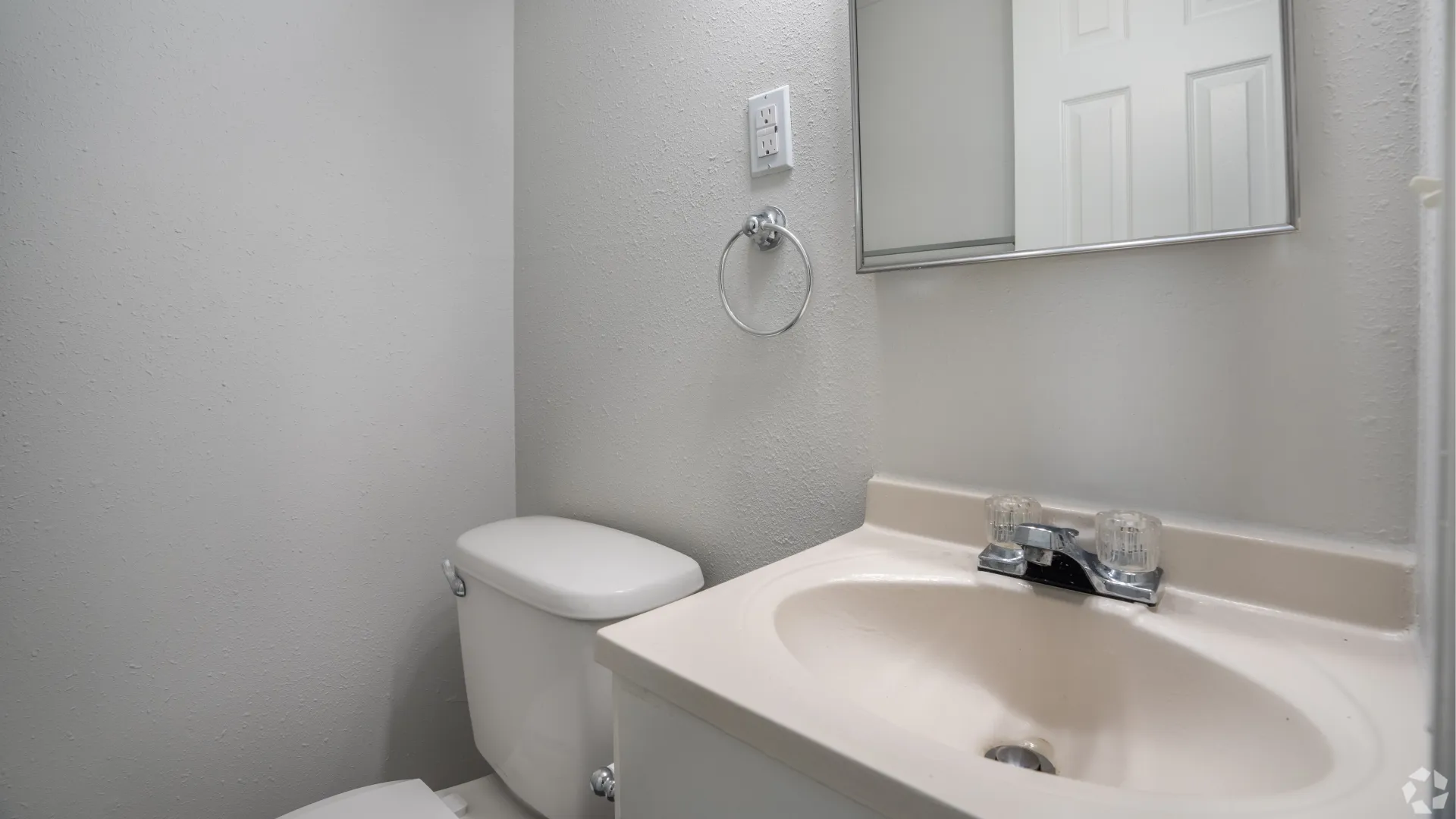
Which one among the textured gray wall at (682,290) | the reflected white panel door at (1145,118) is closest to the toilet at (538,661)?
the textured gray wall at (682,290)

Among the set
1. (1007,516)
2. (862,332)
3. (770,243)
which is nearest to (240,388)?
(770,243)

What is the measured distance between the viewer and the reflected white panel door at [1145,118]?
23.3 inches

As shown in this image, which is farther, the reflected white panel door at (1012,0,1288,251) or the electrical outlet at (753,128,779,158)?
the electrical outlet at (753,128,779,158)

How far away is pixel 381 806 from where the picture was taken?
910mm

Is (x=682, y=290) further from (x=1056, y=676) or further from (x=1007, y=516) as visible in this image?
(x=1056, y=676)

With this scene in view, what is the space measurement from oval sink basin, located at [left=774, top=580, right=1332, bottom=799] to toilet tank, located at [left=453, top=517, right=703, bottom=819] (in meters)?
0.33

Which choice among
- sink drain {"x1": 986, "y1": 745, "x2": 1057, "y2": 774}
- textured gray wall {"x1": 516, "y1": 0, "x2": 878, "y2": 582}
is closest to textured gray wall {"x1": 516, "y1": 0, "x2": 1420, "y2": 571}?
textured gray wall {"x1": 516, "y1": 0, "x2": 878, "y2": 582}

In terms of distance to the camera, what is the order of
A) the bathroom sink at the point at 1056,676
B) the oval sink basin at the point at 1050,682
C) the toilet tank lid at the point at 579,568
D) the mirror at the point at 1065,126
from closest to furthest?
the bathroom sink at the point at 1056,676, the oval sink basin at the point at 1050,682, the mirror at the point at 1065,126, the toilet tank lid at the point at 579,568

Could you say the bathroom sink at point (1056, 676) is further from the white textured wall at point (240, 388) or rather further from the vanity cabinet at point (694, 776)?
the white textured wall at point (240, 388)

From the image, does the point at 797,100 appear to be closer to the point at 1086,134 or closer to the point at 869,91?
the point at 869,91

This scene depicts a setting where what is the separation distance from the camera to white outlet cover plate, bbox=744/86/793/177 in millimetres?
922

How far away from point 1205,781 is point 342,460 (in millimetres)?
1246

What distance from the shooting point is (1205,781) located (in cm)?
49

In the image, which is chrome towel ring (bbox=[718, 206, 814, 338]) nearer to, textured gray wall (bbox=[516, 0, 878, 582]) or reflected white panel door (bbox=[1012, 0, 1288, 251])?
textured gray wall (bbox=[516, 0, 878, 582])
